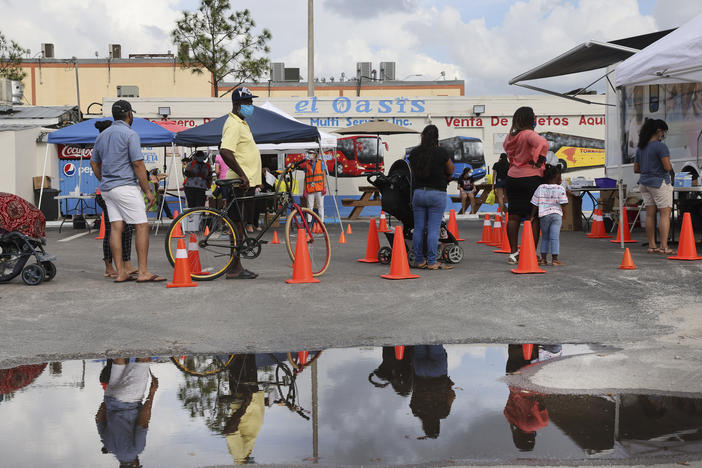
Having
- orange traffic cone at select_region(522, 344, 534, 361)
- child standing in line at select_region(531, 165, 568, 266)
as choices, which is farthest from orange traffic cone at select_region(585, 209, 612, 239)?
orange traffic cone at select_region(522, 344, 534, 361)

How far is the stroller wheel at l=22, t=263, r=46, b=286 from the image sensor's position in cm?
907

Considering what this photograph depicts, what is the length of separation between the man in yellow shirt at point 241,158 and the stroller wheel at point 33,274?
6.85 feet

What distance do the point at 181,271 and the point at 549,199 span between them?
182 inches

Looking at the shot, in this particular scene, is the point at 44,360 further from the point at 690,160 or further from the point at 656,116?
the point at 656,116

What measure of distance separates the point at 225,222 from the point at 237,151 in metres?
0.81

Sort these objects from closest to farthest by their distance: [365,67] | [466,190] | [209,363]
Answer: [209,363] → [466,190] → [365,67]

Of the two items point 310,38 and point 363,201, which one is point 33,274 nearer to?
point 363,201

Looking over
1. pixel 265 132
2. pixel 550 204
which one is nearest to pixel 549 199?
pixel 550 204

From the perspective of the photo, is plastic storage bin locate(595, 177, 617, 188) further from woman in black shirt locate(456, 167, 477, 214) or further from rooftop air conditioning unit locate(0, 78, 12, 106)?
rooftop air conditioning unit locate(0, 78, 12, 106)

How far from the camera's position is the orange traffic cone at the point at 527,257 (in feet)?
31.0

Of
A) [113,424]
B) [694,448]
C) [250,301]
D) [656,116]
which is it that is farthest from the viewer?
[656,116]

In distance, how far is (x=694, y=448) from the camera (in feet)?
11.9

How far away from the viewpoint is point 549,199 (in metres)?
10.2

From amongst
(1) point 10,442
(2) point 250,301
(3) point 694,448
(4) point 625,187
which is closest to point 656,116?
(4) point 625,187
